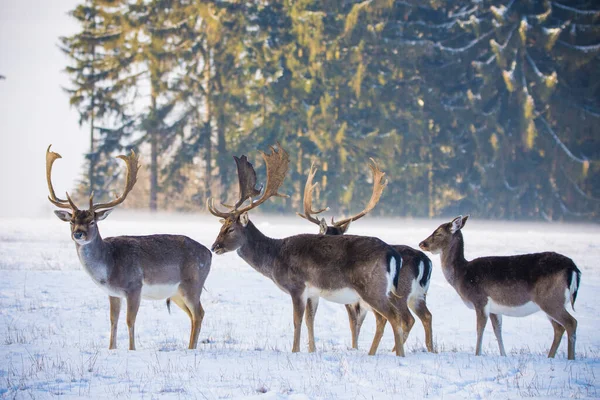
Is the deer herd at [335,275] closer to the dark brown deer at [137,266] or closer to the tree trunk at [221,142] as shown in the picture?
the dark brown deer at [137,266]

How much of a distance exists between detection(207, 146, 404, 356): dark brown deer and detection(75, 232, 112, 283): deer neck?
4.76 feet

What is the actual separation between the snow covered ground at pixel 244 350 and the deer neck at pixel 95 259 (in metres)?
0.89

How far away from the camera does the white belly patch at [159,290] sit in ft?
33.3

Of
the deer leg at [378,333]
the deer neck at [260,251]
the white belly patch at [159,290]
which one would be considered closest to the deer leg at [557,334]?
the deer leg at [378,333]

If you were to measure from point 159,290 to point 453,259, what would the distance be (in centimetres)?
393

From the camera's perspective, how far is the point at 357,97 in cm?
4156

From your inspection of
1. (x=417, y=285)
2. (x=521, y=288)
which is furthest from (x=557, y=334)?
(x=417, y=285)

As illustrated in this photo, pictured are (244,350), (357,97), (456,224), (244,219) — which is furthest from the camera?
(357,97)

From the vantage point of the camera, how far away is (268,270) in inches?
420

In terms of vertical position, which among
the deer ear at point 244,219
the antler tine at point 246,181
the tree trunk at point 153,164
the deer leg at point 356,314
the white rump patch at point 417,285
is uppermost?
the antler tine at point 246,181

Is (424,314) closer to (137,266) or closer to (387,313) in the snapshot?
(387,313)

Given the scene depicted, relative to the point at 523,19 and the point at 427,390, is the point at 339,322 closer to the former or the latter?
the point at 427,390

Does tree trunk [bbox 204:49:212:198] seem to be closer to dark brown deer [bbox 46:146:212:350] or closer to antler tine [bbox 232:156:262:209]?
antler tine [bbox 232:156:262:209]

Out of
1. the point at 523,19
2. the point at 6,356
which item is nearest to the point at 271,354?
the point at 6,356
